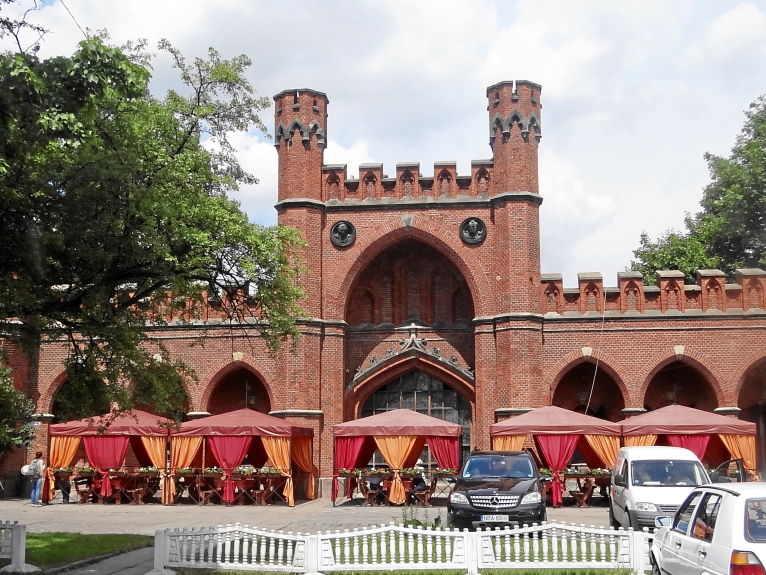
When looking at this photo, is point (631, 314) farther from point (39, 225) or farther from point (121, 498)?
point (39, 225)

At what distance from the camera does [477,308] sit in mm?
25250

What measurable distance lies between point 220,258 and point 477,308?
437 inches

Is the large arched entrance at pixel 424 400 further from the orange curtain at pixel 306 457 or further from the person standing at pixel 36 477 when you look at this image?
the person standing at pixel 36 477

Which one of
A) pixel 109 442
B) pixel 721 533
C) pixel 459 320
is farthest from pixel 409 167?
pixel 721 533

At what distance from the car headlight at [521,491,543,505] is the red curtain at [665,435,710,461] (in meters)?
8.23

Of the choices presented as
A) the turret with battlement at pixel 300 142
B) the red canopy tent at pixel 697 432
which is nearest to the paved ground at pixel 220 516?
the red canopy tent at pixel 697 432

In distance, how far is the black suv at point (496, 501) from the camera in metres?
13.9

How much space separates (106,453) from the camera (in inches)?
896

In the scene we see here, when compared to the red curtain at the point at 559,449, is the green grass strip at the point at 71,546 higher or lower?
lower

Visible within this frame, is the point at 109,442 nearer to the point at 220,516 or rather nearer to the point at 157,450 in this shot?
the point at 157,450

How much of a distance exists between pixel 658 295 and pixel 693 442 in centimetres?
489

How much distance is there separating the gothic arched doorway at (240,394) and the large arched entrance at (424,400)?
2.98m

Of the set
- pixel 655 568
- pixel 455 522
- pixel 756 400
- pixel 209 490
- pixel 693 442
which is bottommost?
pixel 655 568

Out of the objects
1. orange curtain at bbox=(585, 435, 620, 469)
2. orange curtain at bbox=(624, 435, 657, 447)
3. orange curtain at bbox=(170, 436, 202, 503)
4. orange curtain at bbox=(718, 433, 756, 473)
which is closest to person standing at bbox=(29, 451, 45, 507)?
orange curtain at bbox=(170, 436, 202, 503)
